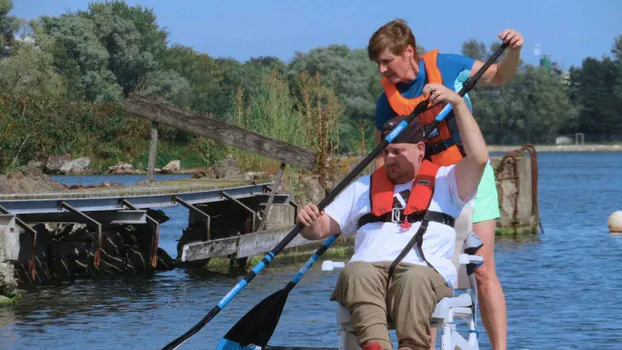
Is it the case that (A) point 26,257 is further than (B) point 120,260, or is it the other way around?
(B) point 120,260

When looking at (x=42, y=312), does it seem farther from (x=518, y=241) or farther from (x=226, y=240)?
(x=518, y=241)

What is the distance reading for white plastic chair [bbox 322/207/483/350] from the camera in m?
5.80

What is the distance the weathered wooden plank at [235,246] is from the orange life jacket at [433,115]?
7647 millimetres

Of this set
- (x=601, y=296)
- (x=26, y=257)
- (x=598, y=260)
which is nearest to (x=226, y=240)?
(x=26, y=257)

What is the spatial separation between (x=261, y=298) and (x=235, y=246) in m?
2.11

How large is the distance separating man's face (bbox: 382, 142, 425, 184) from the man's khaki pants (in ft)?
1.65

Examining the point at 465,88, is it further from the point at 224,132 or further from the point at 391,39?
the point at 224,132

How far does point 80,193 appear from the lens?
13.8m

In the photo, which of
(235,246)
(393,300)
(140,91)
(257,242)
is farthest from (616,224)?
(140,91)

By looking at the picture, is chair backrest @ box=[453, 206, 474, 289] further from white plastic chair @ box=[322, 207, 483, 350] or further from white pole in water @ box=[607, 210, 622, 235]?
white pole in water @ box=[607, 210, 622, 235]

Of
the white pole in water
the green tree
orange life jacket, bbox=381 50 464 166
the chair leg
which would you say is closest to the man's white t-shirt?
the chair leg

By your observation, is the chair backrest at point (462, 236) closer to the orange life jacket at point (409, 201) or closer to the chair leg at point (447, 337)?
the orange life jacket at point (409, 201)

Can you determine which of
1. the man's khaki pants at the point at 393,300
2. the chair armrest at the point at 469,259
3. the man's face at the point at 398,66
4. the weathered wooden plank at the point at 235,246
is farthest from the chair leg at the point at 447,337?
the weathered wooden plank at the point at 235,246

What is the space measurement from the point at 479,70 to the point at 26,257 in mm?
8959
